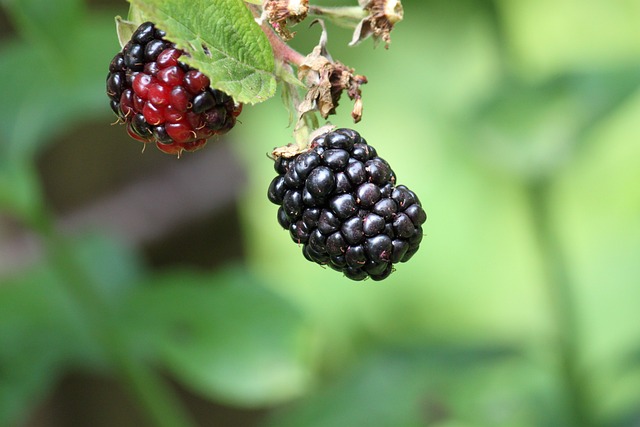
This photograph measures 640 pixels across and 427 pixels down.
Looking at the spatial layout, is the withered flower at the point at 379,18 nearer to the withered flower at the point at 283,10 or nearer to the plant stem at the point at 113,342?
the withered flower at the point at 283,10

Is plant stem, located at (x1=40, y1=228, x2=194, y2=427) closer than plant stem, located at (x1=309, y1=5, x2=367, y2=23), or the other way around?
plant stem, located at (x1=309, y1=5, x2=367, y2=23)

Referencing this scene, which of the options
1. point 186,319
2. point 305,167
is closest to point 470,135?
point 186,319

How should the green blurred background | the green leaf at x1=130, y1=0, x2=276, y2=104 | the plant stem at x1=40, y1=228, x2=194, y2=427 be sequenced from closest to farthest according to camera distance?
the green leaf at x1=130, y1=0, x2=276, y2=104
the plant stem at x1=40, y1=228, x2=194, y2=427
the green blurred background

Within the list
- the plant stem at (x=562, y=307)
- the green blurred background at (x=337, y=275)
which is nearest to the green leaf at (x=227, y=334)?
the green blurred background at (x=337, y=275)

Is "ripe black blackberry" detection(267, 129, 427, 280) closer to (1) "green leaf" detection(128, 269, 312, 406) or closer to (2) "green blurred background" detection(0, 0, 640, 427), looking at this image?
(2) "green blurred background" detection(0, 0, 640, 427)

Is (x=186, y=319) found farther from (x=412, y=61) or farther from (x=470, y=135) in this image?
(x=412, y=61)

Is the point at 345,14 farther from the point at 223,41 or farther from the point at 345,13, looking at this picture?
the point at 223,41

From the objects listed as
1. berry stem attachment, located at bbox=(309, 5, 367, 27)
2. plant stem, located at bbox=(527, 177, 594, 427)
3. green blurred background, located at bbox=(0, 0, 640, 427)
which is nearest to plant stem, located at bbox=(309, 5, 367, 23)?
berry stem attachment, located at bbox=(309, 5, 367, 27)
